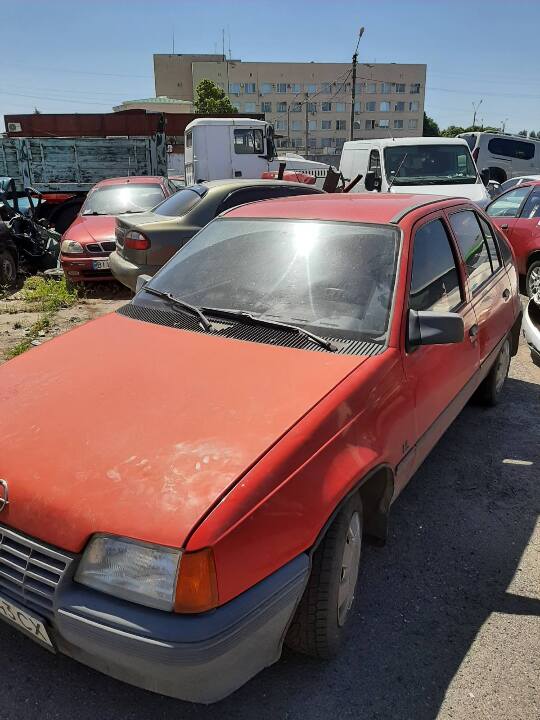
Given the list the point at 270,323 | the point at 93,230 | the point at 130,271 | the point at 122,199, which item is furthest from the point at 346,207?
the point at 122,199

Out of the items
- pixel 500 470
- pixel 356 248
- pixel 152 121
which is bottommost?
pixel 500 470

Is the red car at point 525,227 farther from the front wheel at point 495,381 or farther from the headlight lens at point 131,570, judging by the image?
the headlight lens at point 131,570

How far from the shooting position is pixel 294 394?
2123 millimetres

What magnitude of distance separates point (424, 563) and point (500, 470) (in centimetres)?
115

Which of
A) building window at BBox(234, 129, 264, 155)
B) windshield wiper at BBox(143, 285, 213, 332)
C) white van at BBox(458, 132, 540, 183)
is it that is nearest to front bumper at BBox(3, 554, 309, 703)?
windshield wiper at BBox(143, 285, 213, 332)

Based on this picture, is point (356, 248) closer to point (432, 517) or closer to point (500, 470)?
point (432, 517)

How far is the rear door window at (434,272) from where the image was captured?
9.27 feet

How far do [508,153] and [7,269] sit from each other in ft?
59.5

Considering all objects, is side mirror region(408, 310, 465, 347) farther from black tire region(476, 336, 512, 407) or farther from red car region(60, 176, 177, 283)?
red car region(60, 176, 177, 283)

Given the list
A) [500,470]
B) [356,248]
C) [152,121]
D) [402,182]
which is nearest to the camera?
[356,248]

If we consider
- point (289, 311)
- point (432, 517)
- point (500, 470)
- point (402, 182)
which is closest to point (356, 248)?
point (289, 311)

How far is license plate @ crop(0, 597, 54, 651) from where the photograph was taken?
1749 millimetres

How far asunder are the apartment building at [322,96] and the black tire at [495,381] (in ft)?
255

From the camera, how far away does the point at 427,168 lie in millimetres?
10812
